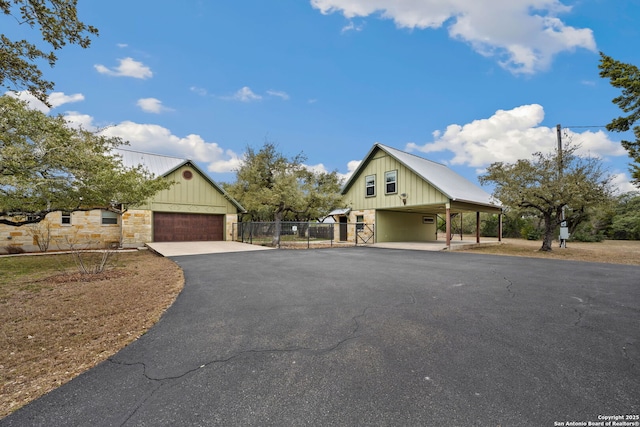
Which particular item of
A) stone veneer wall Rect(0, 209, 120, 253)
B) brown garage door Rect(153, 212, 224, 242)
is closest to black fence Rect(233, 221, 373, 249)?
brown garage door Rect(153, 212, 224, 242)

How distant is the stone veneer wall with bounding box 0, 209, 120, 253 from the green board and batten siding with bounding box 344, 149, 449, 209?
1574 cm

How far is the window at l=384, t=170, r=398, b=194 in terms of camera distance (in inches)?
703

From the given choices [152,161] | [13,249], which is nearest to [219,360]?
[13,249]

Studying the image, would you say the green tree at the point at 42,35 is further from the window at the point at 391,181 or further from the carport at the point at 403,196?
the window at the point at 391,181

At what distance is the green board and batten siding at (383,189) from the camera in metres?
16.1

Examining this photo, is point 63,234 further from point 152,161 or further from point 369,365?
point 369,365

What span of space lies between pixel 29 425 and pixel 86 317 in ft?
8.78

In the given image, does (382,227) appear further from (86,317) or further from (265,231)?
(86,317)

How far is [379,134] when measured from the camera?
21.5 metres

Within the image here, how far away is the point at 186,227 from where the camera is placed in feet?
61.0

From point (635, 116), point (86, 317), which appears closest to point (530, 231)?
point (635, 116)

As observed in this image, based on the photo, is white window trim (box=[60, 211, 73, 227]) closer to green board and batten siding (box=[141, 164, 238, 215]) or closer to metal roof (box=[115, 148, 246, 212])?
green board and batten siding (box=[141, 164, 238, 215])

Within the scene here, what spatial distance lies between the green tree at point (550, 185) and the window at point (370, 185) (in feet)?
24.2

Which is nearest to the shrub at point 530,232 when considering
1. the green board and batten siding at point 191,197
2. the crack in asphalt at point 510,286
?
the crack in asphalt at point 510,286
